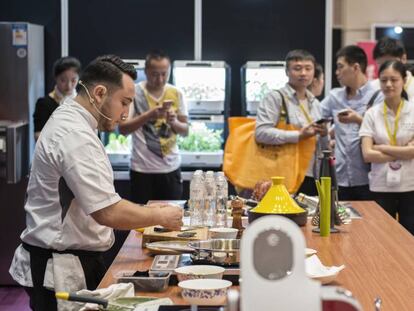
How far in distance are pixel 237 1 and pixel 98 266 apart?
453 cm

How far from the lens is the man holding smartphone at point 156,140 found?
19.8 feet

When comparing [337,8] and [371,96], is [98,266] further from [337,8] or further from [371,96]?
[337,8]

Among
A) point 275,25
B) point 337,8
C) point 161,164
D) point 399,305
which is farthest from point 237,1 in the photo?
point 399,305

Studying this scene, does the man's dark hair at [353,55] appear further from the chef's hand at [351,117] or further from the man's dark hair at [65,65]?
the man's dark hair at [65,65]

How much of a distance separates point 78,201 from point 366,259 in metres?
1.14

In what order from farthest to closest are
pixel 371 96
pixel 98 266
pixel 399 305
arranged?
1. pixel 371 96
2. pixel 98 266
3. pixel 399 305

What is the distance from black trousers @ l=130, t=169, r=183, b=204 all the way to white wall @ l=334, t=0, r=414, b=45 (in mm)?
4125

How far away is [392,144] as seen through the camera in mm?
5242

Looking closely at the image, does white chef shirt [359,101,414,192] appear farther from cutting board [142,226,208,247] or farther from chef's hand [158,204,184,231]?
chef's hand [158,204,184,231]

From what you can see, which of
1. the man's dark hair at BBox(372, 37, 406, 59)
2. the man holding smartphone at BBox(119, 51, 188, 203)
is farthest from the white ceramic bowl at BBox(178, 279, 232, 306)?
the man's dark hair at BBox(372, 37, 406, 59)

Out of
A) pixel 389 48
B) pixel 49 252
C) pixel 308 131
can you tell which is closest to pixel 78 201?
pixel 49 252

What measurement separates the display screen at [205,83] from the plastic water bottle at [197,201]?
3.10m

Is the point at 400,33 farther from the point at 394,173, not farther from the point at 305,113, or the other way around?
the point at 394,173

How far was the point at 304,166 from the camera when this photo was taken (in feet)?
17.9
